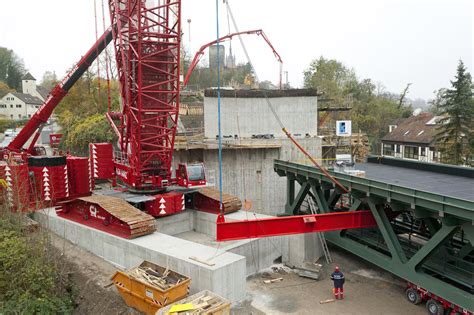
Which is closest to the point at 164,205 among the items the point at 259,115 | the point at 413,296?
the point at 413,296

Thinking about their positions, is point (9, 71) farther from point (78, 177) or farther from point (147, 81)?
point (147, 81)

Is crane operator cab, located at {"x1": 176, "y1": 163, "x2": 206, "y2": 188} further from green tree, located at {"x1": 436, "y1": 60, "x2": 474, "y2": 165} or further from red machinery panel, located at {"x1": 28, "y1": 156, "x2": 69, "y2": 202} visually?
green tree, located at {"x1": 436, "y1": 60, "x2": 474, "y2": 165}

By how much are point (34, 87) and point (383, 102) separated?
71.1 m

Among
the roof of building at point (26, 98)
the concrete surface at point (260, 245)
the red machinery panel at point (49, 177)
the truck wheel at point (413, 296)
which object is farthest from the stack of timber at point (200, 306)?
the roof of building at point (26, 98)

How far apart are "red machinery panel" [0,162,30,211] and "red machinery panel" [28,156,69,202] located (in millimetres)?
434

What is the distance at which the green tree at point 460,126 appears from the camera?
31.2m

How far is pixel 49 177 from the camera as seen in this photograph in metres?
18.0

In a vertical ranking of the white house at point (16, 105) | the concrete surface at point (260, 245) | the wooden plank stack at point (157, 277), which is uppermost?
the white house at point (16, 105)

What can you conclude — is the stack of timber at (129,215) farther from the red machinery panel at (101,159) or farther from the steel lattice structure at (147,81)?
the red machinery panel at (101,159)

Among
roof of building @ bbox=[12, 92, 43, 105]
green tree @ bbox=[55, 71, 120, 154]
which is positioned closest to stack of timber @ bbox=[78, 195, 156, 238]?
green tree @ bbox=[55, 71, 120, 154]

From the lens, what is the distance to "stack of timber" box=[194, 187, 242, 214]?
1838 centimetres

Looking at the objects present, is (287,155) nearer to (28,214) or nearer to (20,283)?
(28,214)

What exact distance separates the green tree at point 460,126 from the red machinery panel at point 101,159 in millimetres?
26331

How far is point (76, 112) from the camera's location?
41.6m
